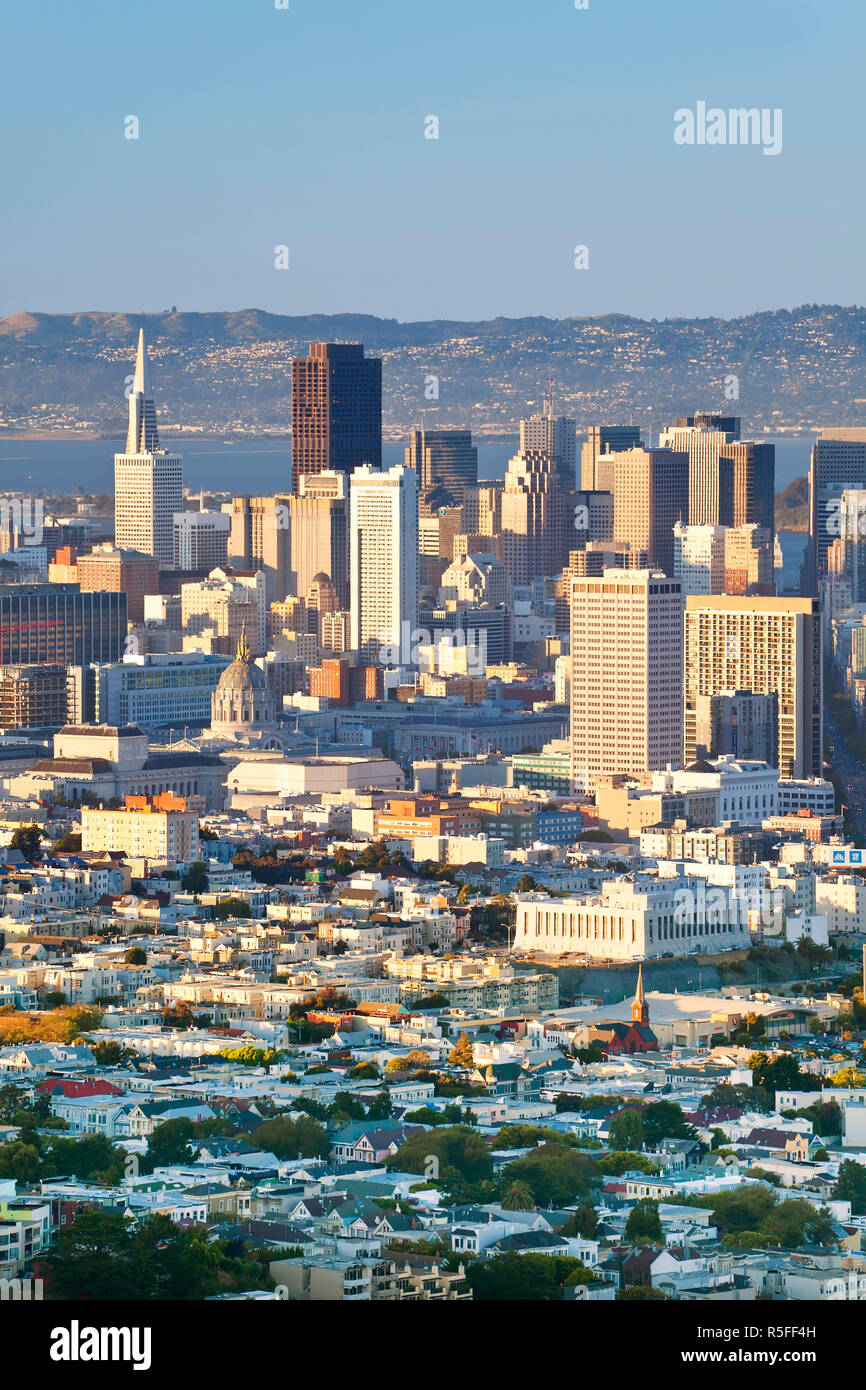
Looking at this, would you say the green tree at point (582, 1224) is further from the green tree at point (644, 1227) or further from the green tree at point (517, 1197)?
the green tree at point (517, 1197)

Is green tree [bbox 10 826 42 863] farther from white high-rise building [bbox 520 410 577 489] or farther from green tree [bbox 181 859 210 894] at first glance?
white high-rise building [bbox 520 410 577 489]

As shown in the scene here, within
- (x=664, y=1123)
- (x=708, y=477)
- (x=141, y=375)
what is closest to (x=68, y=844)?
(x=664, y=1123)

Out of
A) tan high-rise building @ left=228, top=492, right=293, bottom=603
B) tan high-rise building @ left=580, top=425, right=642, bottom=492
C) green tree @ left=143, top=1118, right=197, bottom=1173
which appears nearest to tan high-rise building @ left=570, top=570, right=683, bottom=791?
tan high-rise building @ left=228, top=492, right=293, bottom=603

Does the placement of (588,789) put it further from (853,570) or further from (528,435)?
(528,435)

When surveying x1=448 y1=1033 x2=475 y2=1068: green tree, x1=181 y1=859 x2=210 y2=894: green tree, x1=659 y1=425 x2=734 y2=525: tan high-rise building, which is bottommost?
x1=181 y1=859 x2=210 y2=894: green tree

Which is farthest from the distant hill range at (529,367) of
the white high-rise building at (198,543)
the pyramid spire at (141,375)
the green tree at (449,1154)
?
the green tree at (449,1154)

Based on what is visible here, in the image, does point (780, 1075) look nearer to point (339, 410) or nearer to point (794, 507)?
point (339, 410)
